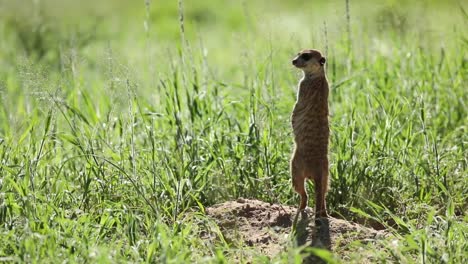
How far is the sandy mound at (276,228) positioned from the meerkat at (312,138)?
9 centimetres

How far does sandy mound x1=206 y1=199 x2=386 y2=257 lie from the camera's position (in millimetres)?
3902

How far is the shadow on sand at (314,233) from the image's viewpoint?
3.87 metres

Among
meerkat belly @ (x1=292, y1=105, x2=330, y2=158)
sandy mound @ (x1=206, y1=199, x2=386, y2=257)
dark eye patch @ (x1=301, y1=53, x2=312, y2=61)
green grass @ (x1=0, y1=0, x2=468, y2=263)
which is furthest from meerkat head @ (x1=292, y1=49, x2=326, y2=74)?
sandy mound @ (x1=206, y1=199, x2=386, y2=257)

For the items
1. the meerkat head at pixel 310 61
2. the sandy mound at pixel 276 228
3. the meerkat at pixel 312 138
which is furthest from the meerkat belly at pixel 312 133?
the sandy mound at pixel 276 228

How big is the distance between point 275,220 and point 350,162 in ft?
2.22

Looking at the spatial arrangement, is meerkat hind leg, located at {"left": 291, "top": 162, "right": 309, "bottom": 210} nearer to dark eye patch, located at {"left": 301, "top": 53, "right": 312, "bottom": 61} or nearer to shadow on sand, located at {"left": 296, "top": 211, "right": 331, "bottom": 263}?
shadow on sand, located at {"left": 296, "top": 211, "right": 331, "bottom": 263}

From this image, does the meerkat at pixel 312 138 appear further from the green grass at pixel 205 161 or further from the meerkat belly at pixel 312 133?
the green grass at pixel 205 161

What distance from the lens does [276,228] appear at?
4.09m

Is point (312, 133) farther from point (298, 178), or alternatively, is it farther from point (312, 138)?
point (298, 178)

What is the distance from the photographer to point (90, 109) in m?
5.59

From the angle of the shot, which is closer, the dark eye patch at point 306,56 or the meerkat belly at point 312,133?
the meerkat belly at point 312,133

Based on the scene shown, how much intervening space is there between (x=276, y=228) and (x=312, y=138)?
0.47 m

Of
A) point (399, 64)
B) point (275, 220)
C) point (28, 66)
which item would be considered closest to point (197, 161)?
point (275, 220)

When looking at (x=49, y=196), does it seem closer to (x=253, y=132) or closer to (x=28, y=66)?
(x=28, y=66)
